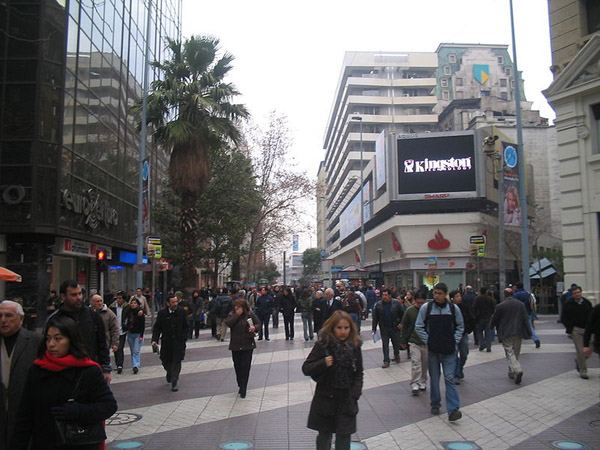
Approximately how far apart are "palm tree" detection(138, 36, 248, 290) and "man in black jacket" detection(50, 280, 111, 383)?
576 inches

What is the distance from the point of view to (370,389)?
375 inches

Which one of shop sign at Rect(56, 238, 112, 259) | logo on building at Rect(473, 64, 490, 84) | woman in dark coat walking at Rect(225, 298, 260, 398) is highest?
logo on building at Rect(473, 64, 490, 84)

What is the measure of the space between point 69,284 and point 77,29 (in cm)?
1934

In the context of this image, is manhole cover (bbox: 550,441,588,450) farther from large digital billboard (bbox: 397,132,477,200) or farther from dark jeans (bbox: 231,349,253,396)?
large digital billboard (bbox: 397,132,477,200)

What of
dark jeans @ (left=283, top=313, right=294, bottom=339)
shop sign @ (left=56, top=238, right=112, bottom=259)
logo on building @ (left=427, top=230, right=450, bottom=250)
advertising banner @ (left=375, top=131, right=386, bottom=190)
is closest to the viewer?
dark jeans @ (left=283, top=313, right=294, bottom=339)

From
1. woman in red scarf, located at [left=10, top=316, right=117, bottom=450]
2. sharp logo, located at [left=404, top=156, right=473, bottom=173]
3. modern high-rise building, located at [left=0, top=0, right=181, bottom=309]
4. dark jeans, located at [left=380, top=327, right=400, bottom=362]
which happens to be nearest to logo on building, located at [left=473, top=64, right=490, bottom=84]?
sharp logo, located at [left=404, top=156, right=473, bottom=173]

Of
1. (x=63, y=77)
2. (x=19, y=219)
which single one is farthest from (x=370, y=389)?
(x=63, y=77)

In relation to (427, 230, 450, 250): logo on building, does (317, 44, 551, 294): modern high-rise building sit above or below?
above

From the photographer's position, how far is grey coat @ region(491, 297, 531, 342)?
9750 mm

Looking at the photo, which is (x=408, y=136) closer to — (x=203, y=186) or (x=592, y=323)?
(x=203, y=186)

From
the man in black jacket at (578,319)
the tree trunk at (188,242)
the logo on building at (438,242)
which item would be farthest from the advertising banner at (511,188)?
the logo on building at (438,242)

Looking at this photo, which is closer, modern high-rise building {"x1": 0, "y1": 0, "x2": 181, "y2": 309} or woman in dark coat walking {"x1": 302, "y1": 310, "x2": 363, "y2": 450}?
woman in dark coat walking {"x1": 302, "y1": 310, "x2": 363, "y2": 450}

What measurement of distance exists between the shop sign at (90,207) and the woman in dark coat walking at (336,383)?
18.6m

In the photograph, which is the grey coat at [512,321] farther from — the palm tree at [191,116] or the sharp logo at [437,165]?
the sharp logo at [437,165]
